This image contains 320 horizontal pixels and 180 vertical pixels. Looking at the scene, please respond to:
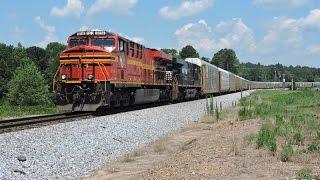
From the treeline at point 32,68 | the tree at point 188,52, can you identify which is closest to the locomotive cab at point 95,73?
the treeline at point 32,68

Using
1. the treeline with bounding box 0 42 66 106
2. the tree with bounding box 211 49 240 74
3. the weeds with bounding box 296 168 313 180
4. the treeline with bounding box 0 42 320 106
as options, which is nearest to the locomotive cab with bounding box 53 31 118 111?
the weeds with bounding box 296 168 313 180

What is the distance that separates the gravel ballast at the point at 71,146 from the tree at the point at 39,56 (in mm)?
124860

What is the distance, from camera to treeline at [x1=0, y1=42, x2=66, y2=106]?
85.5 meters

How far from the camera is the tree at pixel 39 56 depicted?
141 m

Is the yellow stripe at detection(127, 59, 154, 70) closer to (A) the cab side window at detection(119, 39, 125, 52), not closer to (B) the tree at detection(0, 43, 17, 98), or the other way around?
(A) the cab side window at detection(119, 39, 125, 52)

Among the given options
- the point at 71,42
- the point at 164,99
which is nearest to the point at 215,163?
the point at 71,42

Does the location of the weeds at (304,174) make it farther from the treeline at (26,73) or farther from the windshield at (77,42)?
the treeline at (26,73)

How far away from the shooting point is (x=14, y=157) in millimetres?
10789

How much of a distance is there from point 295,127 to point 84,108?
11301 millimetres

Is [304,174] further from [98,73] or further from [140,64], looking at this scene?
[140,64]

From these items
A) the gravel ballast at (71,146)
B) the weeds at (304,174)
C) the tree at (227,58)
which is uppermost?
Answer: the tree at (227,58)

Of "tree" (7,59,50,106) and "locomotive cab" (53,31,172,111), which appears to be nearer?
"locomotive cab" (53,31,172,111)

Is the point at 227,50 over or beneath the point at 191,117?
over

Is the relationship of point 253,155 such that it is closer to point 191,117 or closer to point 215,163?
point 215,163
